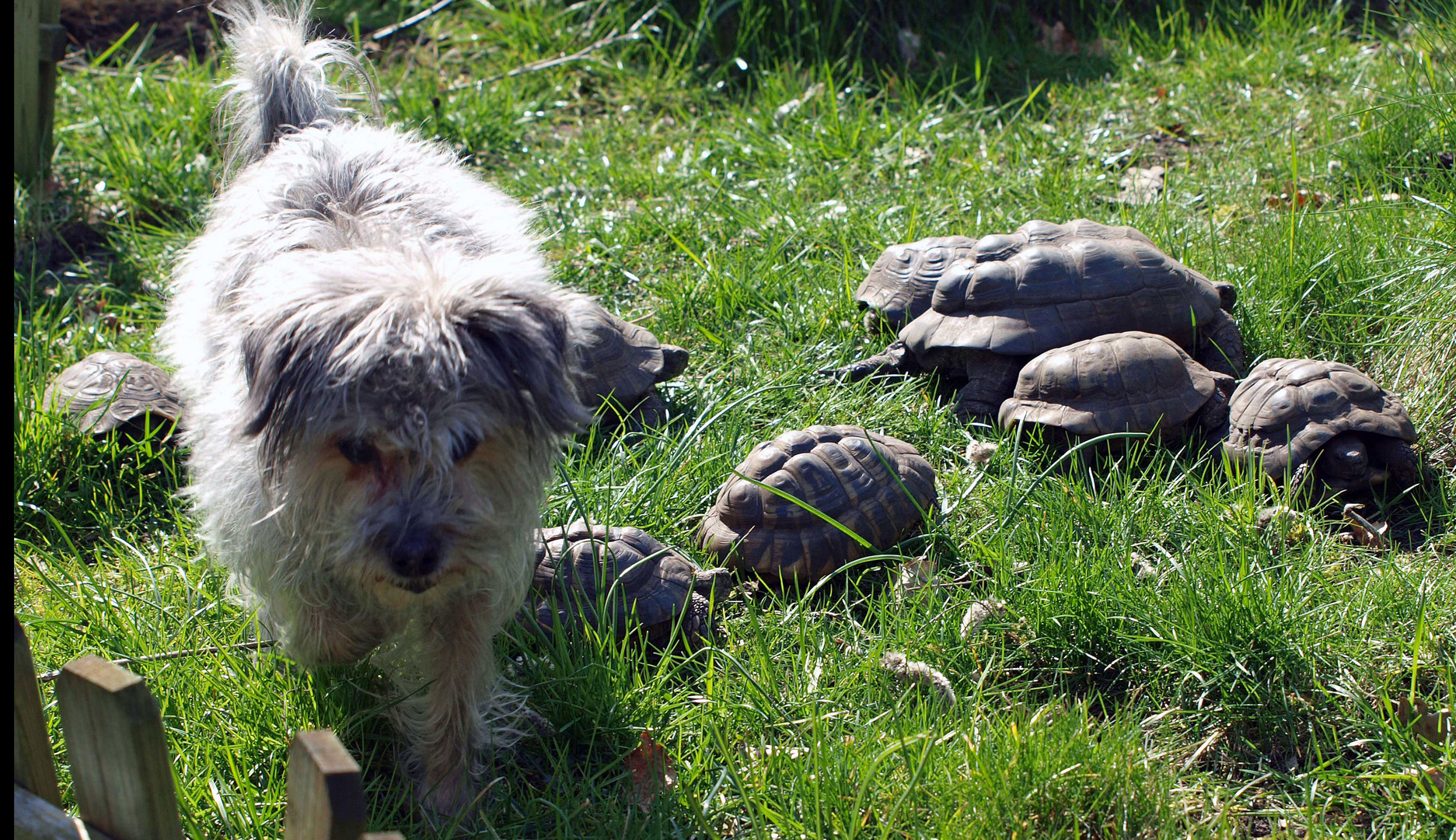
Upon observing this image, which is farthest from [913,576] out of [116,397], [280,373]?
[116,397]

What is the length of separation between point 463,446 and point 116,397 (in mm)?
2354

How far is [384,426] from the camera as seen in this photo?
2350 millimetres

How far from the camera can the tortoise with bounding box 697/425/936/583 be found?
352 centimetres

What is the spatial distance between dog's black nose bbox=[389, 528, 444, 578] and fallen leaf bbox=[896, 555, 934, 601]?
1.55 m

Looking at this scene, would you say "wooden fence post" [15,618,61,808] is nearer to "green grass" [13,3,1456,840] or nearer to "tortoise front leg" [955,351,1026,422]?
"green grass" [13,3,1456,840]

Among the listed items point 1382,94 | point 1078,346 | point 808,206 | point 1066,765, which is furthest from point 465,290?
point 1382,94

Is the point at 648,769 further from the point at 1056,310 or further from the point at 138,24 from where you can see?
the point at 138,24

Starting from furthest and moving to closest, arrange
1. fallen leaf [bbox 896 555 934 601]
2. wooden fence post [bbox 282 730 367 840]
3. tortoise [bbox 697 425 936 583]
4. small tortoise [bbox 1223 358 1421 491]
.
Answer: small tortoise [bbox 1223 358 1421 491]
tortoise [bbox 697 425 936 583]
fallen leaf [bbox 896 555 934 601]
wooden fence post [bbox 282 730 367 840]

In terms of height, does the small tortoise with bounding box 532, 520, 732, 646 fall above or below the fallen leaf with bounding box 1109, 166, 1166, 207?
below

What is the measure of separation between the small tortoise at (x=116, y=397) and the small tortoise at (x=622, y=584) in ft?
5.83

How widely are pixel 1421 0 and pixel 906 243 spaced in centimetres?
324

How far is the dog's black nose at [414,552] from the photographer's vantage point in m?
2.37

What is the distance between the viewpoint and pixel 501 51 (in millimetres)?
7586

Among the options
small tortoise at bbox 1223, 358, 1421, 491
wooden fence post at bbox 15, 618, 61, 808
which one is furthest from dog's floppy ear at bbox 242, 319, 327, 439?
small tortoise at bbox 1223, 358, 1421, 491
